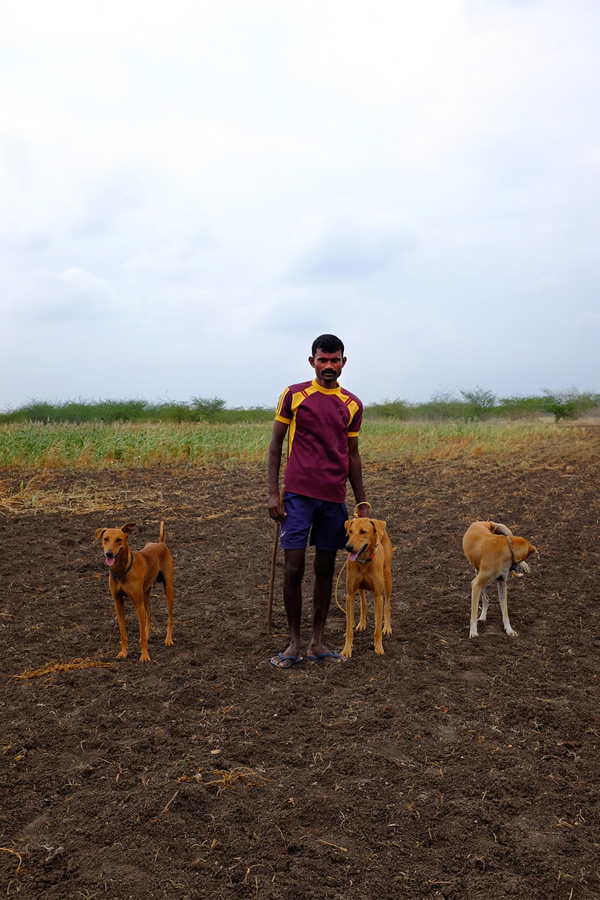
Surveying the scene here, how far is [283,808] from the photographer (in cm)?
293

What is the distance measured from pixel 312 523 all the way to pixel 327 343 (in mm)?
1179

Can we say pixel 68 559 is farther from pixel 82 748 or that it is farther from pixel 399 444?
pixel 399 444

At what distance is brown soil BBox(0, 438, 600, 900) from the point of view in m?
2.59

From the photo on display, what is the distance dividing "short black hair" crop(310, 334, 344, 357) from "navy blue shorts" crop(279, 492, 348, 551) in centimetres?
95

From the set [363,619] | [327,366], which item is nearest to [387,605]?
[363,619]

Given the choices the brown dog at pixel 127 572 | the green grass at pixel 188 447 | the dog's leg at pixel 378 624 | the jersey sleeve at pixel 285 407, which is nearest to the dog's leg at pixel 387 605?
the dog's leg at pixel 378 624

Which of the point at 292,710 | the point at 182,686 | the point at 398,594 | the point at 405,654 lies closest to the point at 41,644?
the point at 182,686

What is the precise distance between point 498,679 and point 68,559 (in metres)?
4.88

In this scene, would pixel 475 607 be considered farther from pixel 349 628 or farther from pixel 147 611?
pixel 147 611

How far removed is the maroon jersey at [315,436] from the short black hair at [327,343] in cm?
23

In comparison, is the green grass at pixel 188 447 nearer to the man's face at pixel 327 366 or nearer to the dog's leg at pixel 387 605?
the dog's leg at pixel 387 605

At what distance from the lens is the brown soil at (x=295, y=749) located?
2.59 meters

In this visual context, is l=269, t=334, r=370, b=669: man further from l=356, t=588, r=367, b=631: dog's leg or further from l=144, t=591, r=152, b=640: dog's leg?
l=144, t=591, r=152, b=640: dog's leg

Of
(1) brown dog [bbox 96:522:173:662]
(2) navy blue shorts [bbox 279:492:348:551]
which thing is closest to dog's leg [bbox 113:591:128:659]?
(1) brown dog [bbox 96:522:173:662]
